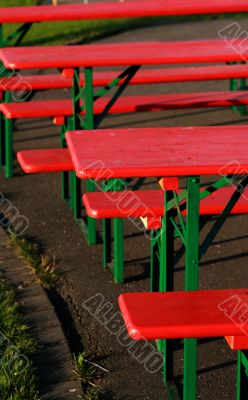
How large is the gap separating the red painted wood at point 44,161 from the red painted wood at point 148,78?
4.31 ft

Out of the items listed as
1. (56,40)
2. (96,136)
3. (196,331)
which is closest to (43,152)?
(96,136)

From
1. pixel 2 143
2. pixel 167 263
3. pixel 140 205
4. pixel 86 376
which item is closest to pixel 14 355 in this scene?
pixel 86 376

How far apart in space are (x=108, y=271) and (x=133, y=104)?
212 centimetres

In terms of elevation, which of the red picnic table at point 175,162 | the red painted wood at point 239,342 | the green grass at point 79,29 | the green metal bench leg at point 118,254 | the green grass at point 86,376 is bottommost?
the green grass at point 79,29

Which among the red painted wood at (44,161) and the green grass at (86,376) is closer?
the green grass at (86,376)

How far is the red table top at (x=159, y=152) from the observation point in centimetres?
436

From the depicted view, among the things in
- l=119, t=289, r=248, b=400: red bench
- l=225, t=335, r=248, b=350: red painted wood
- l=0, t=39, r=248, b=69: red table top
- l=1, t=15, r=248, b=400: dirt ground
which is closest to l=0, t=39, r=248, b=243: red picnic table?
l=0, t=39, r=248, b=69: red table top

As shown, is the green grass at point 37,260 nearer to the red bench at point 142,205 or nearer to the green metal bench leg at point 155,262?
the red bench at point 142,205

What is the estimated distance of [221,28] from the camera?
46.4 ft

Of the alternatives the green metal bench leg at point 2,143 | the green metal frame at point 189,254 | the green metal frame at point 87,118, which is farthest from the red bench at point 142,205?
the green metal bench leg at point 2,143

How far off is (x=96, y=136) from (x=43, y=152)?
6.58ft

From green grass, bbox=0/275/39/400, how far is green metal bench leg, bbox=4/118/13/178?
2542mm

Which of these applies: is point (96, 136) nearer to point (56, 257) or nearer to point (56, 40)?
point (56, 257)

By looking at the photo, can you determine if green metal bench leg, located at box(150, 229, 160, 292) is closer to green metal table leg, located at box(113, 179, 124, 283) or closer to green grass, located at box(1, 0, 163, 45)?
green metal table leg, located at box(113, 179, 124, 283)
